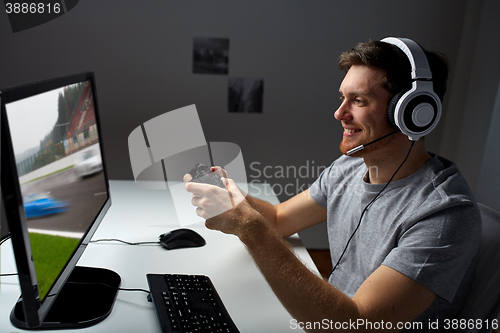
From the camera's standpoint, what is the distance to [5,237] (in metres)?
1.05

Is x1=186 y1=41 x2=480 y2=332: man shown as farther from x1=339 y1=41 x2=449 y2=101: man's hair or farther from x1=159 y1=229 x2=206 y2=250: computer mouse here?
x1=159 y1=229 x2=206 y2=250: computer mouse

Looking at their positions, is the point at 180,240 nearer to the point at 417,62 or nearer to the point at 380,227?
the point at 380,227

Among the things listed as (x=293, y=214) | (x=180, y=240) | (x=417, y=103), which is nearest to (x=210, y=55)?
(x=293, y=214)

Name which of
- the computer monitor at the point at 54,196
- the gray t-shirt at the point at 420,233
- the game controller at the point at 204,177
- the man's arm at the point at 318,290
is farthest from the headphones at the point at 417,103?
the computer monitor at the point at 54,196

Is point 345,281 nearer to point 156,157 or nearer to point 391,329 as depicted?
point 391,329

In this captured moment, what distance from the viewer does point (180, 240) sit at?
1072 millimetres

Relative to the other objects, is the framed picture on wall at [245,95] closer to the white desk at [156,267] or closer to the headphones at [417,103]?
the white desk at [156,267]

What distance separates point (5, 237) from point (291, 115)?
150 centimetres

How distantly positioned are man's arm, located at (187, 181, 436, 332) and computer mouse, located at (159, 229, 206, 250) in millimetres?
290

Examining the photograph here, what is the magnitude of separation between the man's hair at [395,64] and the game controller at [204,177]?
0.47 meters

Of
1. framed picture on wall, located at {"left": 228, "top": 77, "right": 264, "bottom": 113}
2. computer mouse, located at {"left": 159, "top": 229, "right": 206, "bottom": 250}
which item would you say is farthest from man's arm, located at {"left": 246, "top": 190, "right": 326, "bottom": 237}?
framed picture on wall, located at {"left": 228, "top": 77, "right": 264, "bottom": 113}

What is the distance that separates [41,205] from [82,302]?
274 mm

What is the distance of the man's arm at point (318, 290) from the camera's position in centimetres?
75

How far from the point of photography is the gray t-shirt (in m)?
0.79
